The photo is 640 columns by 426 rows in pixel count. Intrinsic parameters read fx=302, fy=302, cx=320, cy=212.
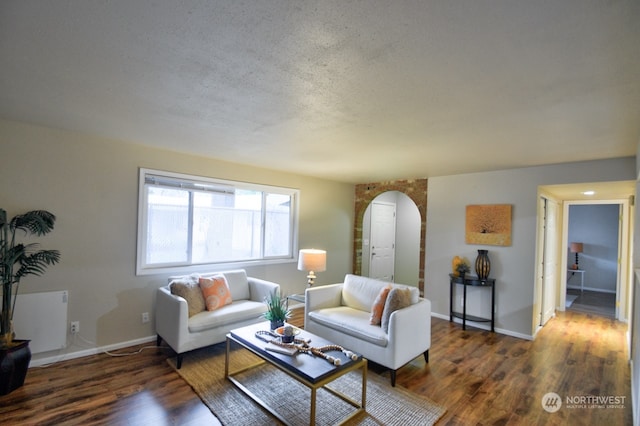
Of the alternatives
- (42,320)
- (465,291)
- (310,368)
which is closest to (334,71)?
(310,368)

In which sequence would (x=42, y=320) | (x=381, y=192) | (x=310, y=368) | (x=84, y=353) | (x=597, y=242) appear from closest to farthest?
1. (x=310, y=368)
2. (x=42, y=320)
3. (x=84, y=353)
4. (x=381, y=192)
5. (x=597, y=242)

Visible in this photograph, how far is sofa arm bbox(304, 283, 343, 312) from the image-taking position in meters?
3.68

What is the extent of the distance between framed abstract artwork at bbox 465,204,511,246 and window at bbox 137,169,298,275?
284cm

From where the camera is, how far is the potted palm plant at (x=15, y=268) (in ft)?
8.21

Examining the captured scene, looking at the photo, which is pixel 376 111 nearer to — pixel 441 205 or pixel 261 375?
pixel 261 375

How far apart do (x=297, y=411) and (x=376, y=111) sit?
2426 millimetres

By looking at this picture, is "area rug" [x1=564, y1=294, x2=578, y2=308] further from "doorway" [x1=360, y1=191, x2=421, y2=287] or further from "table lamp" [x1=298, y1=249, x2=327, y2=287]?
"table lamp" [x1=298, y1=249, x2=327, y2=287]

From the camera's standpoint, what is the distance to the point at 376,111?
233 cm

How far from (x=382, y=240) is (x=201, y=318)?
4.57 m

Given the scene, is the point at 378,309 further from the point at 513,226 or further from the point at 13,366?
the point at 13,366

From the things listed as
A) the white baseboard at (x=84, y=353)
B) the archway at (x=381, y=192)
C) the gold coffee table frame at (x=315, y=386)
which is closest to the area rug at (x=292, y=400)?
the gold coffee table frame at (x=315, y=386)

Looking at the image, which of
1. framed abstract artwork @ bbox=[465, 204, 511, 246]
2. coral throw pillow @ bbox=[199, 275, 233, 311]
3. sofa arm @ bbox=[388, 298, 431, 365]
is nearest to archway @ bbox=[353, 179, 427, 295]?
framed abstract artwork @ bbox=[465, 204, 511, 246]

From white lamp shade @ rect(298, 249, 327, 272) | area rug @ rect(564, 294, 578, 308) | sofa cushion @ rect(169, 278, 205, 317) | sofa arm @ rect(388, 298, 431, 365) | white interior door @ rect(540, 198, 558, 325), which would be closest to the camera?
sofa arm @ rect(388, 298, 431, 365)

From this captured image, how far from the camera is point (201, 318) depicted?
321 centimetres
